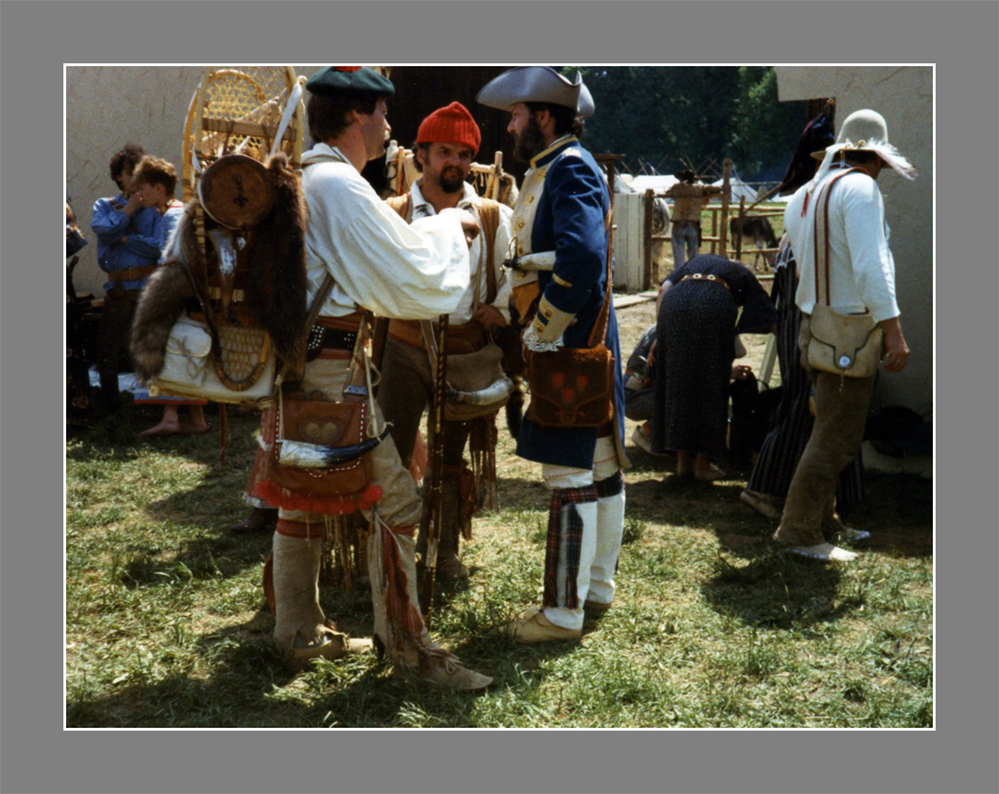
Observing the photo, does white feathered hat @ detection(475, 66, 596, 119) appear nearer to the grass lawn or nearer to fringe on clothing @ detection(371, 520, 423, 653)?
fringe on clothing @ detection(371, 520, 423, 653)

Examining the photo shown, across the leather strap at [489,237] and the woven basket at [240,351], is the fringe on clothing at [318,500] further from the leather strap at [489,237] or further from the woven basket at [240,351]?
the leather strap at [489,237]

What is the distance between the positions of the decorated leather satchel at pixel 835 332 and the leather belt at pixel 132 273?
491 centimetres

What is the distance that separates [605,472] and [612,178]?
1148 cm

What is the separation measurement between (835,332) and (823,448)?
58 centimetres

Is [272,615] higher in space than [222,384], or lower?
lower

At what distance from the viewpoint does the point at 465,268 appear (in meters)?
3.20

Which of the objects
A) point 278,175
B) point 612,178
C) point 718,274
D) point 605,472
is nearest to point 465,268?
point 278,175

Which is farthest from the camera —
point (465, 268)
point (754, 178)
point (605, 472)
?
point (754, 178)

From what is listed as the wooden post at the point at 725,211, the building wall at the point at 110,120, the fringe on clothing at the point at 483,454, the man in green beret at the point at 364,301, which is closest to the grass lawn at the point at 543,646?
the man in green beret at the point at 364,301

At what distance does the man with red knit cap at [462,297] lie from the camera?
13.0 feet

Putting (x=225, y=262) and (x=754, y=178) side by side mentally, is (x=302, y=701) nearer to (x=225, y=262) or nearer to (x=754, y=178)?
(x=225, y=262)

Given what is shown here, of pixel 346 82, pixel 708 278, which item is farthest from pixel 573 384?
pixel 708 278

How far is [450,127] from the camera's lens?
12.8 ft

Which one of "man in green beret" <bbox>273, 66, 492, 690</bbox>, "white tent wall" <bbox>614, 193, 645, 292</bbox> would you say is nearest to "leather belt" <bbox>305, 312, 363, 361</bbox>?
"man in green beret" <bbox>273, 66, 492, 690</bbox>
